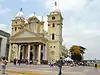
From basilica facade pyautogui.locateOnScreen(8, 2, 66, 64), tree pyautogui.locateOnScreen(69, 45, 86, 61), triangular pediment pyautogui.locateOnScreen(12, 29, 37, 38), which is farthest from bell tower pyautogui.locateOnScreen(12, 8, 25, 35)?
tree pyautogui.locateOnScreen(69, 45, 86, 61)

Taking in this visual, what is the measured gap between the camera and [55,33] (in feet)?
255

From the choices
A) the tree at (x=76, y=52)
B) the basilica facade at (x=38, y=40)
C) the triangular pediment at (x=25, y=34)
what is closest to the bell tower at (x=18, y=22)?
the basilica facade at (x=38, y=40)

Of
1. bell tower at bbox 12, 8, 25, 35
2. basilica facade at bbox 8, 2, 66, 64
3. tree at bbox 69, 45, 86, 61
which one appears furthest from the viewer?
tree at bbox 69, 45, 86, 61

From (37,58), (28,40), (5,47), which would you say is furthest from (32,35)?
Result: (5,47)

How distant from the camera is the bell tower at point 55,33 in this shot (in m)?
76.1

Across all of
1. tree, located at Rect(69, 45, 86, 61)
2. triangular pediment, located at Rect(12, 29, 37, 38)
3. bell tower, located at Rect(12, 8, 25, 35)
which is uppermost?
bell tower, located at Rect(12, 8, 25, 35)

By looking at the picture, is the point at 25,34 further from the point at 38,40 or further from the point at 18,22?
the point at 18,22

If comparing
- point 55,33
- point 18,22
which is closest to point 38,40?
point 55,33

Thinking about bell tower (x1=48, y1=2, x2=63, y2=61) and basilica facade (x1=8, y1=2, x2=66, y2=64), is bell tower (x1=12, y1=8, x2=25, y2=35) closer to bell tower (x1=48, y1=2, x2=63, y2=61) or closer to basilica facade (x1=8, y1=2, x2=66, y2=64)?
basilica facade (x1=8, y1=2, x2=66, y2=64)

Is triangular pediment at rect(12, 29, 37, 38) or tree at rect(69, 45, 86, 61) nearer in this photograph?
triangular pediment at rect(12, 29, 37, 38)

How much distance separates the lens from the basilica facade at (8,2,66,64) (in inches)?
2879

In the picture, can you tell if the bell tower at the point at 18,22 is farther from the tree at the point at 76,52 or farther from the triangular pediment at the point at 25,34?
the tree at the point at 76,52

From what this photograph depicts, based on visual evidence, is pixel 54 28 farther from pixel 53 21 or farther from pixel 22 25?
pixel 22 25

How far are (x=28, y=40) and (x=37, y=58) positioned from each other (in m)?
6.84
